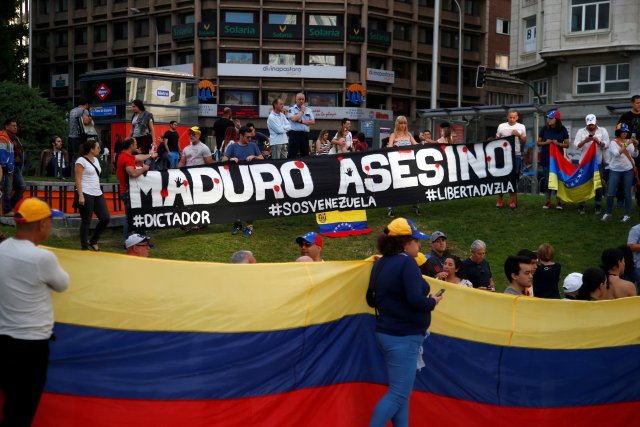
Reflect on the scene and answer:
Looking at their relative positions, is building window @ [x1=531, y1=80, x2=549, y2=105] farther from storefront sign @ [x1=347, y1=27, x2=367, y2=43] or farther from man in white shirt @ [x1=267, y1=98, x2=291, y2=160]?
man in white shirt @ [x1=267, y1=98, x2=291, y2=160]

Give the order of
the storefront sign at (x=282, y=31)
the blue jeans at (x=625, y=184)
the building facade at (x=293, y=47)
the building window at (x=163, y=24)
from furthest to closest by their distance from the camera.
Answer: the building window at (x=163, y=24) < the storefront sign at (x=282, y=31) < the building facade at (x=293, y=47) < the blue jeans at (x=625, y=184)

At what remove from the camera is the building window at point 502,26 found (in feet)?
266

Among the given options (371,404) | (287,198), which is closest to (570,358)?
(371,404)

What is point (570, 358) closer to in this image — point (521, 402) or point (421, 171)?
point (521, 402)

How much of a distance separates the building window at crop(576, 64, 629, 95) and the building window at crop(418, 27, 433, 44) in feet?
102

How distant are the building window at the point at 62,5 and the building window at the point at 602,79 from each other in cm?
5204

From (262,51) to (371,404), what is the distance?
65.0 metres

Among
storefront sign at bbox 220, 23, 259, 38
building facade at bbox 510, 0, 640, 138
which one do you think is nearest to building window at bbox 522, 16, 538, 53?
building facade at bbox 510, 0, 640, 138

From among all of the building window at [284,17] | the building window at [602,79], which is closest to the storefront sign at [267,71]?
the building window at [284,17]

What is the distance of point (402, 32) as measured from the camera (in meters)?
74.9

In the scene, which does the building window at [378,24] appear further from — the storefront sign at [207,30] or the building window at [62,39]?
the building window at [62,39]

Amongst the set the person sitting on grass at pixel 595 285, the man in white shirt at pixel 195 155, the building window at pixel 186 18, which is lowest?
the person sitting on grass at pixel 595 285

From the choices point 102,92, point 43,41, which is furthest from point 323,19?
point 102,92

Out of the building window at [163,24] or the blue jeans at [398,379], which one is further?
the building window at [163,24]
